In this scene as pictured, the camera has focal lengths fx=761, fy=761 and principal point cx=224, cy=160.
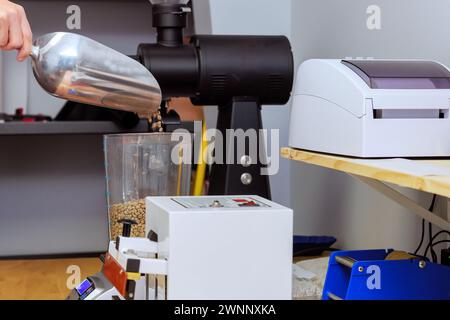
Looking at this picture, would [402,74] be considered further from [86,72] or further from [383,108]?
[86,72]

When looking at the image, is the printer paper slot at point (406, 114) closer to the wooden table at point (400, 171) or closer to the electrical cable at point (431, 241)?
the wooden table at point (400, 171)

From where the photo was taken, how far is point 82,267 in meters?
2.39

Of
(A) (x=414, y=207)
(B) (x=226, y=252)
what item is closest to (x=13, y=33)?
(B) (x=226, y=252)

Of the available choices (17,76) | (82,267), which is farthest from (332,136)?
(17,76)

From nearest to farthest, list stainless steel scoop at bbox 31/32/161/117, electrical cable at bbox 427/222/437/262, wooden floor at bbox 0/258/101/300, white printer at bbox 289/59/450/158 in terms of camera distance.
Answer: stainless steel scoop at bbox 31/32/161/117 → white printer at bbox 289/59/450/158 → electrical cable at bbox 427/222/437/262 → wooden floor at bbox 0/258/101/300

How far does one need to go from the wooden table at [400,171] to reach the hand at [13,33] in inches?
21.6

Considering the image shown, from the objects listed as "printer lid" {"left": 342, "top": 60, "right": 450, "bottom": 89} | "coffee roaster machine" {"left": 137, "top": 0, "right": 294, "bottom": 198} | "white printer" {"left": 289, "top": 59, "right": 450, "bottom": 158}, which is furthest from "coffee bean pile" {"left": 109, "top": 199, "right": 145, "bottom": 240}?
"printer lid" {"left": 342, "top": 60, "right": 450, "bottom": 89}

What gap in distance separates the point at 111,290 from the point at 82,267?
1281mm

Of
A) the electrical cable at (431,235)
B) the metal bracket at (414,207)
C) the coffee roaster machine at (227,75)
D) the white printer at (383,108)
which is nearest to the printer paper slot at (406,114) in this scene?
the white printer at (383,108)

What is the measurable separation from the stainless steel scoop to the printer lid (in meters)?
0.49

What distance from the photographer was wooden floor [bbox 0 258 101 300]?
6.35ft

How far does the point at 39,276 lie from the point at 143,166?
2.11ft

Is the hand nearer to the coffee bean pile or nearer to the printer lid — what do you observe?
the printer lid

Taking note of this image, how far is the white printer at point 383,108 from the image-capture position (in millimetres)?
1348
